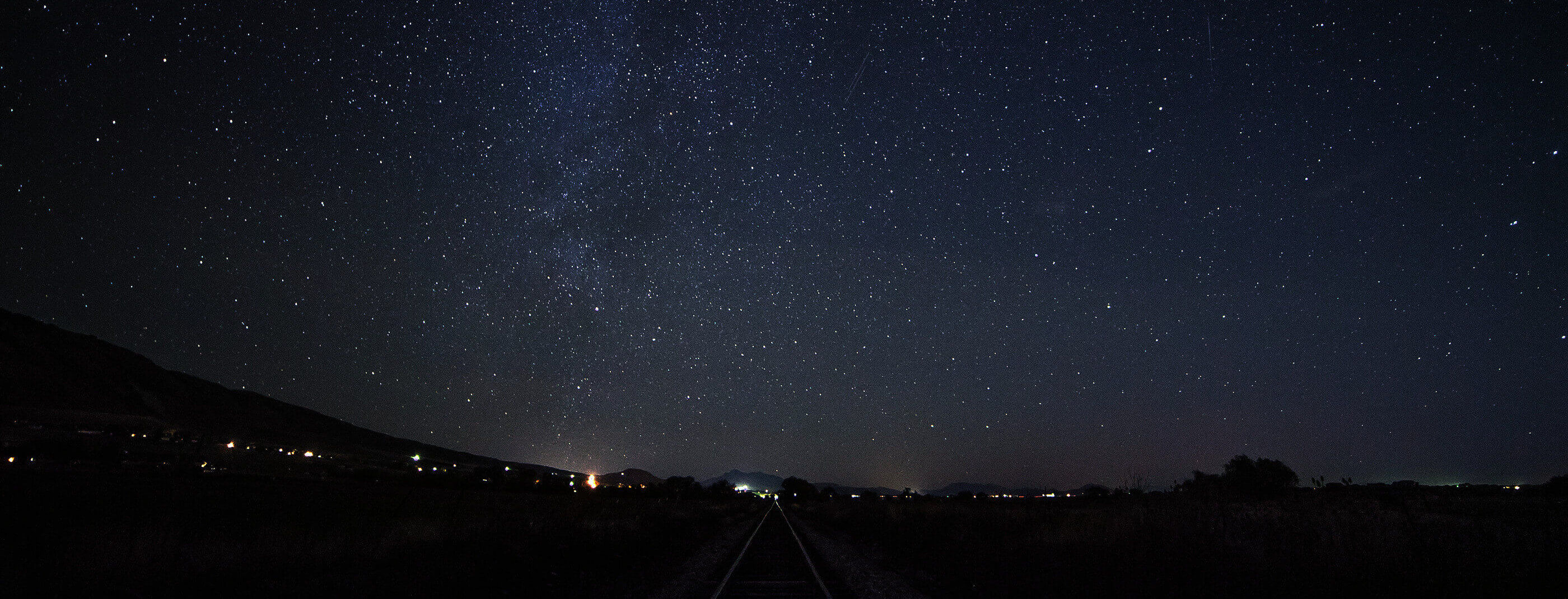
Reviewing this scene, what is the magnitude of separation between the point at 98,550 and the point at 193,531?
552 centimetres

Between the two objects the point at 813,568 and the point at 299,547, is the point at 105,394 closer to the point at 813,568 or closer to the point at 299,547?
the point at 299,547

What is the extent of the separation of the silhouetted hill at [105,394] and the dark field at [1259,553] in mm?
127124

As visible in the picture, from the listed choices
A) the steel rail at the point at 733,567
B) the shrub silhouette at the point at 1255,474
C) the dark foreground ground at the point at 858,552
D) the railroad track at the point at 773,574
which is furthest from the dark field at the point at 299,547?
the shrub silhouette at the point at 1255,474

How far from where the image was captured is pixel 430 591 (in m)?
10.6

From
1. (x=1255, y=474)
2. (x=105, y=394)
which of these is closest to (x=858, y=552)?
(x=1255, y=474)

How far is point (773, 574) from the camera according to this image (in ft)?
46.4

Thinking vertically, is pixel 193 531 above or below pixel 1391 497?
below

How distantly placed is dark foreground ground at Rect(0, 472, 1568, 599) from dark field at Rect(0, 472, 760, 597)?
65 millimetres

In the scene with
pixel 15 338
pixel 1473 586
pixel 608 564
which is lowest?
pixel 608 564

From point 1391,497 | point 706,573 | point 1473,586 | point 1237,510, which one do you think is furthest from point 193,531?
point 1391,497

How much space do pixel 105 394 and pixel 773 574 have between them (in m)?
186

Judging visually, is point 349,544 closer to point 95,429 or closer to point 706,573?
point 706,573

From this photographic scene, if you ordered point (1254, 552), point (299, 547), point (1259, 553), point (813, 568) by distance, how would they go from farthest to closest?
point (813, 568) → point (299, 547) → point (1254, 552) → point (1259, 553)

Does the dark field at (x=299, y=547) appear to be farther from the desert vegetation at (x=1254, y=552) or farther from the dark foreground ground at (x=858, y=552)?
the desert vegetation at (x=1254, y=552)
